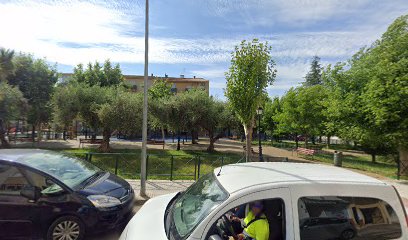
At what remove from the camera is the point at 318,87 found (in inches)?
1107

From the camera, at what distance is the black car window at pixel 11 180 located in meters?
4.03

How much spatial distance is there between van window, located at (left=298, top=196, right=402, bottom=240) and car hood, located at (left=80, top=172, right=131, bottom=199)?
3.55 m

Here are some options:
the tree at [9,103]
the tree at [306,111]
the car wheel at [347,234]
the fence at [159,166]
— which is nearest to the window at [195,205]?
the car wheel at [347,234]

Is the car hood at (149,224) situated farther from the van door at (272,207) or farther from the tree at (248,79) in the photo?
the tree at (248,79)

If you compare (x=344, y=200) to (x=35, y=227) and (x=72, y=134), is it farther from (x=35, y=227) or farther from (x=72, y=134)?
(x=72, y=134)

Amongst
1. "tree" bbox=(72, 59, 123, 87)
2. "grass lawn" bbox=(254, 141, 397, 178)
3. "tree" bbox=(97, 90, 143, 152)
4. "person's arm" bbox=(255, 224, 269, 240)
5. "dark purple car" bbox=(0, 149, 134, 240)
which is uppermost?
"tree" bbox=(72, 59, 123, 87)

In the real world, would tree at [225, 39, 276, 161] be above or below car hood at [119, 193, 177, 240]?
above

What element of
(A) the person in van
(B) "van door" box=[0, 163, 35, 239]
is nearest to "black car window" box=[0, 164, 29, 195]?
(B) "van door" box=[0, 163, 35, 239]

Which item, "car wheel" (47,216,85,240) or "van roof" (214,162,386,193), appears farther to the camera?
"car wheel" (47,216,85,240)

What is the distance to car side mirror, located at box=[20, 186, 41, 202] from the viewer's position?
3.98 metres

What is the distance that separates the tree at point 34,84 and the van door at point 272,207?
2394cm

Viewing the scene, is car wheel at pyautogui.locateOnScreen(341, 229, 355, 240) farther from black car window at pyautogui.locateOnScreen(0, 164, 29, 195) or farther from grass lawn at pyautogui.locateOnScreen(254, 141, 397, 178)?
grass lawn at pyautogui.locateOnScreen(254, 141, 397, 178)

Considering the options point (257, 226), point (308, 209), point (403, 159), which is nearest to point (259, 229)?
point (257, 226)

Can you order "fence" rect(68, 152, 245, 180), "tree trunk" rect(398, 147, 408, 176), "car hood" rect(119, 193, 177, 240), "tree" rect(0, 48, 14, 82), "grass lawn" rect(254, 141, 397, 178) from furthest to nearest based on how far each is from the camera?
1. "tree" rect(0, 48, 14, 82)
2. "grass lawn" rect(254, 141, 397, 178)
3. "tree trunk" rect(398, 147, 408, 176)
4. "fence" rect(68, 152, 245, 180)
5. "car hood" rect(119, 193, 177, 240)
